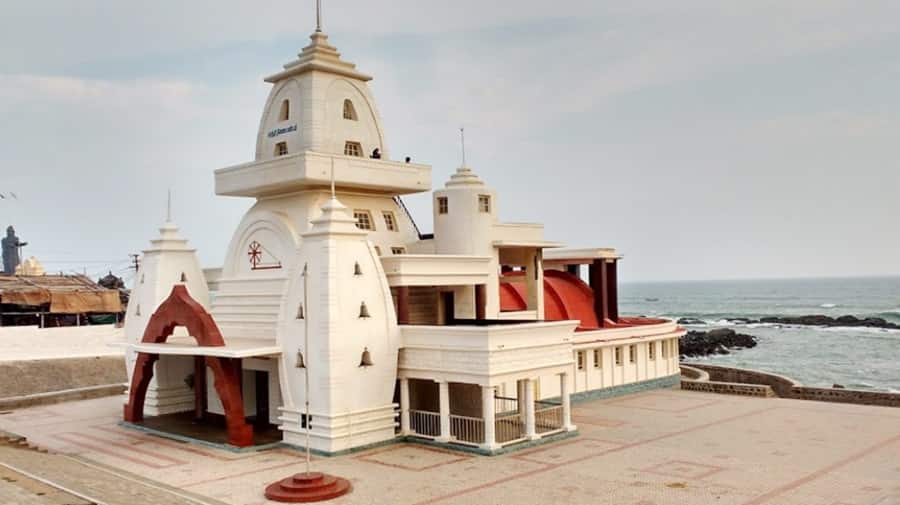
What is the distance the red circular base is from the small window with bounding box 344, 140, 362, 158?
11852 mm

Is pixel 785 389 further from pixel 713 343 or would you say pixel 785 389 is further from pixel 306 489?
pixel 713 343

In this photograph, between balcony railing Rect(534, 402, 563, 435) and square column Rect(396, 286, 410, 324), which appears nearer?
balcony railing Rect(534, 402, 563, 435)

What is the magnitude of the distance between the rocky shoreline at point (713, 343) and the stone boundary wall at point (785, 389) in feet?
116

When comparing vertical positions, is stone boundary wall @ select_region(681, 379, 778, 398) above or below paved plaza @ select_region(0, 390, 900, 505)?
above

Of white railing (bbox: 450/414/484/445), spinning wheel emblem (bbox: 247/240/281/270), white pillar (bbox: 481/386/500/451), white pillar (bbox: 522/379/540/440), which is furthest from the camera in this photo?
spinning wheel emblem (bbox: 247/240/281/270)

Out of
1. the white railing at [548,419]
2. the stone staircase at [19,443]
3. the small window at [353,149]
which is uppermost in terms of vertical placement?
the small window at [353,149]

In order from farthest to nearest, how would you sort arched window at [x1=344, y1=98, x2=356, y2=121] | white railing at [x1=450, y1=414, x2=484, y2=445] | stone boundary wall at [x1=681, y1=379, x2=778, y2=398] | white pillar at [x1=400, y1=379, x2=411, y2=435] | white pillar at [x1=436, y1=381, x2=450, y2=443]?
stone boundary wall at [x1=681, y1=379, x2=778, y2=398] < arched window at [x1=344, y1=98, x2=356, y2=121] < white pillar at [x1=400, y1=379, x2=411, y2=435] < white railing at [x1=450, y1=414, x2=484, y2=445] < white pillar at [x1=436, y1=381, x2=450, y2=443]

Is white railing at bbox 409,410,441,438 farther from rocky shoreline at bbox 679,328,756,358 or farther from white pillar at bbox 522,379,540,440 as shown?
rocky shoreline at bbox 679,328,756,358

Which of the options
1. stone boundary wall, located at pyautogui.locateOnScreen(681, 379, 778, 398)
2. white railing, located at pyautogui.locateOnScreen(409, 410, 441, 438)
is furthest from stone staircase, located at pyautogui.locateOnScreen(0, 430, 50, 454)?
stone boundary wall, located at pyautogui.locateOnScreen(681, 379, 778, 398)

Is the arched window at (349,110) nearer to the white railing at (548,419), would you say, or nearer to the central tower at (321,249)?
the central tower at (321,249)

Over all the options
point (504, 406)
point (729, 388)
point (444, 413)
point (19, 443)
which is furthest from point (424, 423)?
point (729, 388)

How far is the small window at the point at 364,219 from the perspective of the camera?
26500 millimetres

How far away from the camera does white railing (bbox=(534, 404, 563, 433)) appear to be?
78.4ft

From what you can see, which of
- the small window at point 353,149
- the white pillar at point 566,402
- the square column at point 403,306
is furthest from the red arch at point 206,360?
the white pillar at point 566,402
